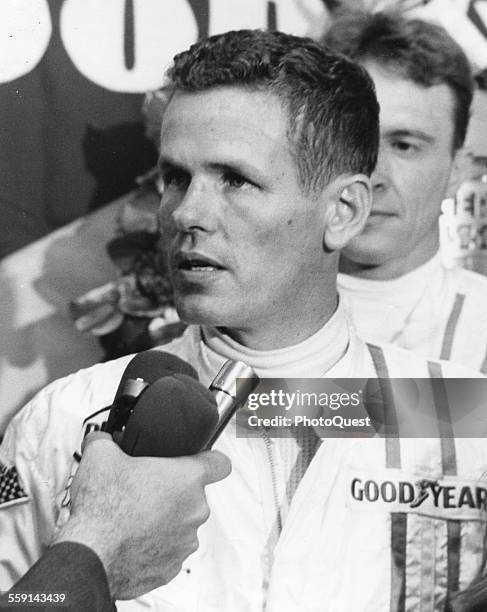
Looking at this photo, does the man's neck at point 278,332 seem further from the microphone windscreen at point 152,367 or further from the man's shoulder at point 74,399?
the microphone windscreen at point 152,367

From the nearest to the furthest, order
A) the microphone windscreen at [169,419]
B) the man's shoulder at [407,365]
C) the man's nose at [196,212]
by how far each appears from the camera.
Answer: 1. the microphone windscreen at [169,419]
2. the man's nose at [196,212]
3. the man's shoulder at [407,365]

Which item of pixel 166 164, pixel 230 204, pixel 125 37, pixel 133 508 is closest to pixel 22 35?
pixel 125 37

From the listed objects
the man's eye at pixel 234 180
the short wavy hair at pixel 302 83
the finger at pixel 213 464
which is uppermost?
A: the short wavy hair at pixel 302 83

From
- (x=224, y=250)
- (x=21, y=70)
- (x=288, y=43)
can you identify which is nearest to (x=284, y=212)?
(x=224, y=250)

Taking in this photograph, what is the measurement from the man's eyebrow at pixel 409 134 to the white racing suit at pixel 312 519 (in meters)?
0.31

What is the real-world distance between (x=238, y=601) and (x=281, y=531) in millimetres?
102

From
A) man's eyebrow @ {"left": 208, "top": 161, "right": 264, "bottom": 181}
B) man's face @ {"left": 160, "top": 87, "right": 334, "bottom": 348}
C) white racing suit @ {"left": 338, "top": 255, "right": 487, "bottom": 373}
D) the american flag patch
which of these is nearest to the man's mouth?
man's face @ {"left": 160, "top": 87, "right": 334, "bottom": 348}

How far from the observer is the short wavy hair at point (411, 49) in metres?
1.36

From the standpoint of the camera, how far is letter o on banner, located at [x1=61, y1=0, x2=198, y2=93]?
1349 millimetres

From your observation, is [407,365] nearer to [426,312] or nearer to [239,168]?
[426,312]

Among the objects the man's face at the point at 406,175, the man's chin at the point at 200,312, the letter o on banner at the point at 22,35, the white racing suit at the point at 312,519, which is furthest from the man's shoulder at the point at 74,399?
the letter o on banner at the point at 22,35

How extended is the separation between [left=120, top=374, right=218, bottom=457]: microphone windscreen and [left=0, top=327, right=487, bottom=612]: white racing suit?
307 mm

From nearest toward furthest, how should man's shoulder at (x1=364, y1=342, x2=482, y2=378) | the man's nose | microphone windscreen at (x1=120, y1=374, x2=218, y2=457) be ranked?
microphone windscreen at (x1=120, y1=374, x2=218, y2=457) → the man's nose → man's shoulder at (x1=364, y1=342, x2=482, y2=378)

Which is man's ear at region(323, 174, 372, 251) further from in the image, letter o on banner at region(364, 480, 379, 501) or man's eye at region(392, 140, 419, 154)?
letter o on banner at region(364, 480, 379, 501)
